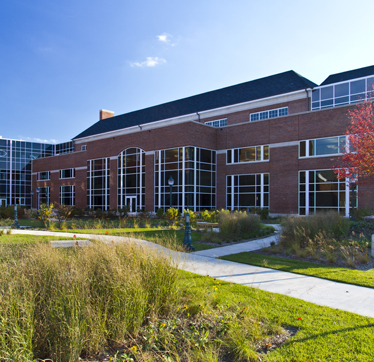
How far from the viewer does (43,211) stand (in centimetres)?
1756

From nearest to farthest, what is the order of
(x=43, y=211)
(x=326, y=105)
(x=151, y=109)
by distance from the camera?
1. (x=43, y=211)
2. (x=326, y=105)
3. (x=151, y=109)

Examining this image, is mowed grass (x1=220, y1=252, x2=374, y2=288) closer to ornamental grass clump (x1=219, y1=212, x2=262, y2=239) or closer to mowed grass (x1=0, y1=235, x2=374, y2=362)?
mowed grass (x1=0, y1=235, x2=374, y2=362)

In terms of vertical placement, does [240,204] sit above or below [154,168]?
below

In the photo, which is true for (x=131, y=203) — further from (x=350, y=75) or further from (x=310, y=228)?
(x=350, y=75)

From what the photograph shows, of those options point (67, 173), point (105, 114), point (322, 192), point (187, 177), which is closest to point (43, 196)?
point (67, 173)

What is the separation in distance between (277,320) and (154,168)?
2714 centimetres

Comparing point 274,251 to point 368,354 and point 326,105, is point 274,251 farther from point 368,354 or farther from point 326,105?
point 326,105

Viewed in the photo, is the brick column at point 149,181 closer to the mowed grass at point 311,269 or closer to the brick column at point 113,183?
the brick column at point 113,183

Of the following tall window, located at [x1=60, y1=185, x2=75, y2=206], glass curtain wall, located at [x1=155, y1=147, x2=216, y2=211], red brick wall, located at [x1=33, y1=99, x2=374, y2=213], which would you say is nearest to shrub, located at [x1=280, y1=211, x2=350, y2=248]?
red brick wall, located at [x1=33, y1=99, x2=374, y2=213]

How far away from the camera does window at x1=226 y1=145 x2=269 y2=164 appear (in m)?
27.6

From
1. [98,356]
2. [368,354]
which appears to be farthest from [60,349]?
[368,354]

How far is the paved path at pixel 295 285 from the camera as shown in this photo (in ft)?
18.3

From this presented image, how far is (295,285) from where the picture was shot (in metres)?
6.69

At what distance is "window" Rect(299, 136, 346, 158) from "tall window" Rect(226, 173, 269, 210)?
3.90 meters
